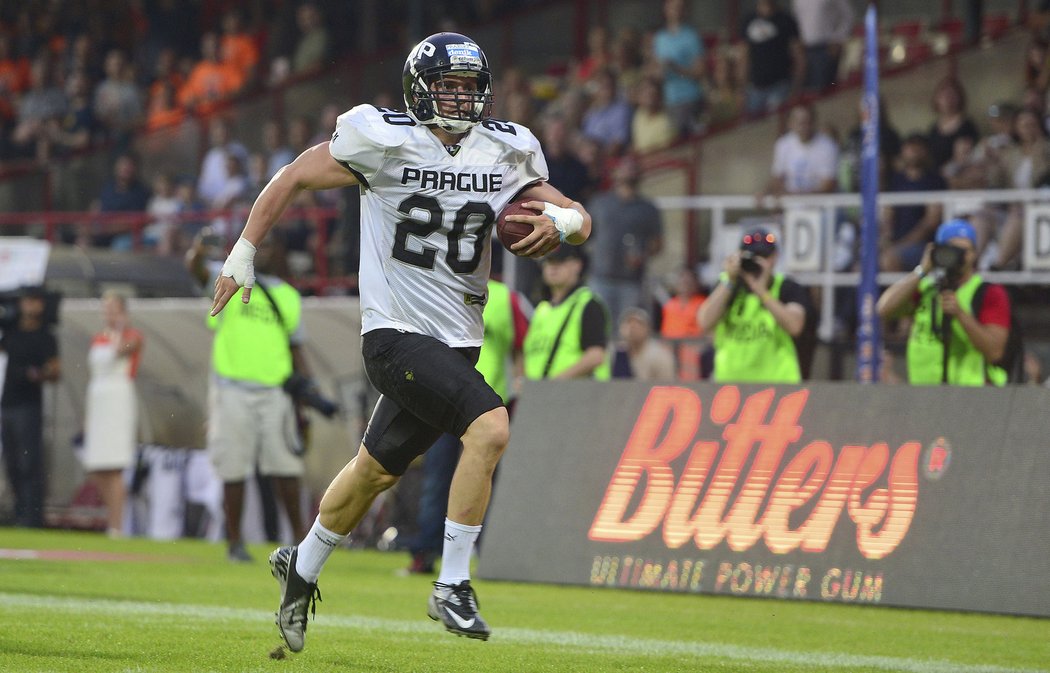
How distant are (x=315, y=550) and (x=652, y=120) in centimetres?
1103

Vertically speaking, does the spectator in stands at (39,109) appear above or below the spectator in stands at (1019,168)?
above

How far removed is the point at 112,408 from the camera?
15.6 m

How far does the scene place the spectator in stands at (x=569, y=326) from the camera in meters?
11.1

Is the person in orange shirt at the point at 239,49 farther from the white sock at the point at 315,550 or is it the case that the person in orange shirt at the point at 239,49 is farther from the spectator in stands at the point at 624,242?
the white sock at the point at 315,550

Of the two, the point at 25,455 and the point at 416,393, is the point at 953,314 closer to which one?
the point at 416,393

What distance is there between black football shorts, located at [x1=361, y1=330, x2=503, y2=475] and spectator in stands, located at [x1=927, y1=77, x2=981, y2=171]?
876 cm

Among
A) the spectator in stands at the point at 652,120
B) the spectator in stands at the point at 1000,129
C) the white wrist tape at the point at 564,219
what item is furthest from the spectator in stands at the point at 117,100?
the white wrist tape at the point at 564,219

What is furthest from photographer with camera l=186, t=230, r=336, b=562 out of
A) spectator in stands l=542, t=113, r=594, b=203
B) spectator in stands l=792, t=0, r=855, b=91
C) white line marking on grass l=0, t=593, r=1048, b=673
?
spectator in stands l=792, t=0, r=855, b=91

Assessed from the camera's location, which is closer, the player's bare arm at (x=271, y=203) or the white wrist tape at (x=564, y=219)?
the player's bare arm at (x=271, y=203)

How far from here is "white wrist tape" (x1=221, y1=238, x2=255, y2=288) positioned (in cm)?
632

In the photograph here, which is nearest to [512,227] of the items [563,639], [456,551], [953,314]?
[456,551]

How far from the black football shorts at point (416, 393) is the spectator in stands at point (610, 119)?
10.9 meters

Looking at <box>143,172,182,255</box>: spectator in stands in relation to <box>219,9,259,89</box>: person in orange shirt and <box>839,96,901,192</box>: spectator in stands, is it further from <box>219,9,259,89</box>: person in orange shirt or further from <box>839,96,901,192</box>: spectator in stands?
<box>839,96,901,192</box>: spectator in stands

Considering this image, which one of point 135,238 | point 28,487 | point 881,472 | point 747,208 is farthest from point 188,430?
point 881,472
